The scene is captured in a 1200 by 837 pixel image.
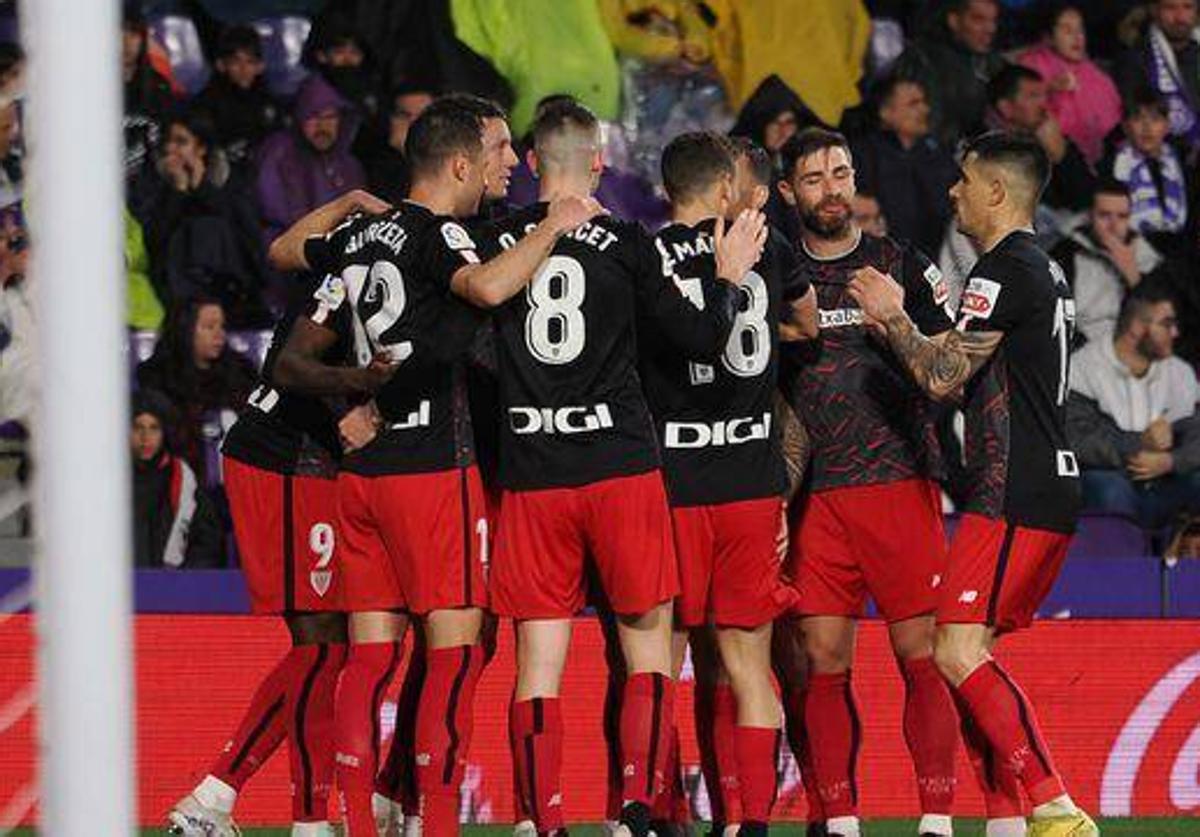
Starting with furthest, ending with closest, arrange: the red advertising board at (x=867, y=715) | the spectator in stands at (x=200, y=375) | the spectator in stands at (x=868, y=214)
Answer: the spectator in stands at (x=868, y=214), the spectator in stands at (x=200, y=375), the red advertising board at (x=867, y=715)

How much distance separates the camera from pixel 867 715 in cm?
1039

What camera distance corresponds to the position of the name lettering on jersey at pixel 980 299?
8305 mm

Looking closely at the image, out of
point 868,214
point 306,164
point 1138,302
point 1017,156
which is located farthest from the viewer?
point 1138,302

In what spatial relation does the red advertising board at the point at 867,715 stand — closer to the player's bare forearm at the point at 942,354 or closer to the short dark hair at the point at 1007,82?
the player's bare forearm at the point at 942,354

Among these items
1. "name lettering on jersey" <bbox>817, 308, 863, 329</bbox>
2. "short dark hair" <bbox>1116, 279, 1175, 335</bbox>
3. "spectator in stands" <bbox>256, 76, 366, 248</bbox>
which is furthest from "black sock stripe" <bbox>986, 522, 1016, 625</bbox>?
"spectator in stands" <bbox>256, 76, 366, 248</bbox>

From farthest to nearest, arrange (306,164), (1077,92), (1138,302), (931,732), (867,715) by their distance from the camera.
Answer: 1. (1077,92)
2. (1138,302)
3. (306,164)
4. (867,715)
5. (931,732)

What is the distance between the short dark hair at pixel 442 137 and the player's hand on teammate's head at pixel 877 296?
1236mm

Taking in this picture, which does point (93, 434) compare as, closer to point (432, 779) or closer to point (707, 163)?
point (432, 779)

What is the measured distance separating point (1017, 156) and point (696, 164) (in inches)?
38.9

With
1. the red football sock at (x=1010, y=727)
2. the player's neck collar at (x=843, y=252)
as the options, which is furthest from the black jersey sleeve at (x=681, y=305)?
the red football sock at (x=1010, y=727)

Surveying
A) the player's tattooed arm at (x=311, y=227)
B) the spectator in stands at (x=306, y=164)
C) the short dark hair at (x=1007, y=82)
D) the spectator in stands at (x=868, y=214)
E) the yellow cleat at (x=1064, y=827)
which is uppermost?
the short dark hair at (x=1007, y=82)

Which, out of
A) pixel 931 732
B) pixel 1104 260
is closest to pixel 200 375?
pixel 1104 260

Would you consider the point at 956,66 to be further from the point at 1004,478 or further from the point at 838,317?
the point at 1004,478

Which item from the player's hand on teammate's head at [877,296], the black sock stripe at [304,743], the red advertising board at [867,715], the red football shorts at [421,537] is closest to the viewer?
the red football shorts at [421,537]
